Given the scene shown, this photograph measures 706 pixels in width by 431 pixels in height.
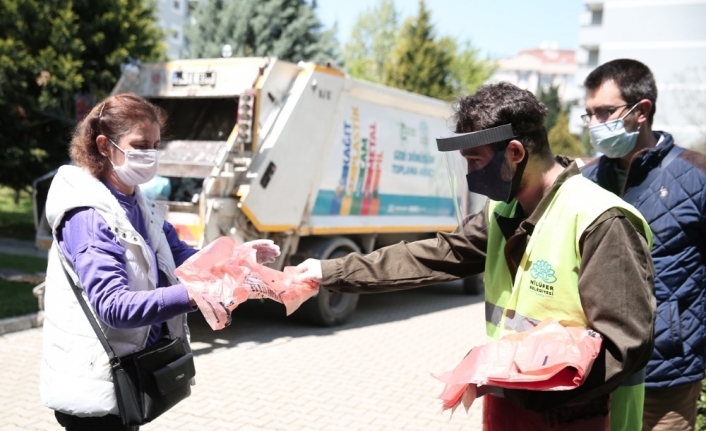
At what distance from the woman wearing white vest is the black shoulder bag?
0.03 meters

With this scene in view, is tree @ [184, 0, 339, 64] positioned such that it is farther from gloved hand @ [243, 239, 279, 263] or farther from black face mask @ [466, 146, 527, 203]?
black face mask @ [466, 146, 527, 203]

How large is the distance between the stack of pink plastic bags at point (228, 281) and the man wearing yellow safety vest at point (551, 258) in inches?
29.2

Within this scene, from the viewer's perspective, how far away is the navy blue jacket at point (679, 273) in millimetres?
2598

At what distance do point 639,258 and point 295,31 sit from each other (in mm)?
17041

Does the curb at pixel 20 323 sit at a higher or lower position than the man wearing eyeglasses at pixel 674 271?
lower

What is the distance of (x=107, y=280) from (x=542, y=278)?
1.38 meters

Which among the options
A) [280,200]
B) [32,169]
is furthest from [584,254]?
[32,169]

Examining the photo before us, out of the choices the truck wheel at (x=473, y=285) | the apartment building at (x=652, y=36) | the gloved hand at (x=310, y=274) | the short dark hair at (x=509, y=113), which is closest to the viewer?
the short dark hair at (x=509, y=113)

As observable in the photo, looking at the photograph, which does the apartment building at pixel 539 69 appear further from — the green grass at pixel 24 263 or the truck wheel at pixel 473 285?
the green grass at pixel 24 263

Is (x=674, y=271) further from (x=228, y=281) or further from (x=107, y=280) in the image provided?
(x=107, y=280)

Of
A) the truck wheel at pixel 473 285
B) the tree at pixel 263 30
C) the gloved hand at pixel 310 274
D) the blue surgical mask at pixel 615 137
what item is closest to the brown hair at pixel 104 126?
the gloved hand at pixel 310 274

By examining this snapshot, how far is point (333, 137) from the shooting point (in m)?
7.64

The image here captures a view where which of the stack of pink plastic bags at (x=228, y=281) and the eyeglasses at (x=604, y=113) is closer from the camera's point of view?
the stack of pink plastic bags at (x=228, y=281)

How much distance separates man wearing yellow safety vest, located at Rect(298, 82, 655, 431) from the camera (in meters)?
1.64
